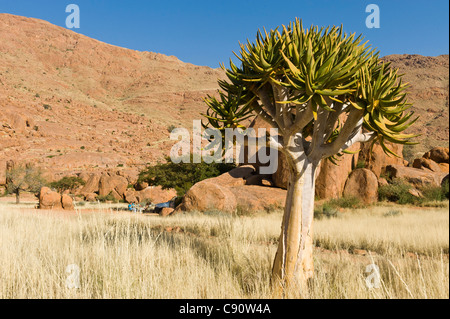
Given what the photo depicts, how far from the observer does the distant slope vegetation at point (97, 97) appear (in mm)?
40125

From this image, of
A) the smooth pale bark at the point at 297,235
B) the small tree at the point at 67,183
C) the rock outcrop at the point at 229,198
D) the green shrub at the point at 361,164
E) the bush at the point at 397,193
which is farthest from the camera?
the small tree at the point at 67,183

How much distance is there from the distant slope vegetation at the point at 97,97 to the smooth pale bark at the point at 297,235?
14.4 metres

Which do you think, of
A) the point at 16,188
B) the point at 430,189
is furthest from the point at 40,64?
the point at 430,189

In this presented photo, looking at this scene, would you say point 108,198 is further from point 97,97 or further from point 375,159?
point 97,97

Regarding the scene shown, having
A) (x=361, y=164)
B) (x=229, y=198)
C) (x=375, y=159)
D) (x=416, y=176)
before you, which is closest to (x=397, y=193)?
(x=416, y=176)

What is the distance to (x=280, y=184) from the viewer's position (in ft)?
51.1


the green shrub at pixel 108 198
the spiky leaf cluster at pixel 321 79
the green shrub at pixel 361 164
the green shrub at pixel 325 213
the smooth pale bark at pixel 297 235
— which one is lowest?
the green shrub at pixel 108 198

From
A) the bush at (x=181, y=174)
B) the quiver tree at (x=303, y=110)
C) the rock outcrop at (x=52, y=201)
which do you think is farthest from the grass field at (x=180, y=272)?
the bush at (x=181, y=174)

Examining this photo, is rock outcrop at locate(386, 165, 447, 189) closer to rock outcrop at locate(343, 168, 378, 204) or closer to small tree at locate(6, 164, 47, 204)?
rock outcrop at locate(343, 168, 378, 204)

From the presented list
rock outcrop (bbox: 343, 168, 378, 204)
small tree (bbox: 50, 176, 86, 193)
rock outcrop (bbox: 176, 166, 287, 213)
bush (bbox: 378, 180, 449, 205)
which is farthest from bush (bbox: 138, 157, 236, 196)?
bush (bbox: 378, 180, 449, 205)

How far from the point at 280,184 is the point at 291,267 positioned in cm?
1230

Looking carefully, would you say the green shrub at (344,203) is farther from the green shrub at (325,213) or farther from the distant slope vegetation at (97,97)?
the distant slope vegetation at (97,97)

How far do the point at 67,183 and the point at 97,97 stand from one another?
56.1 m
